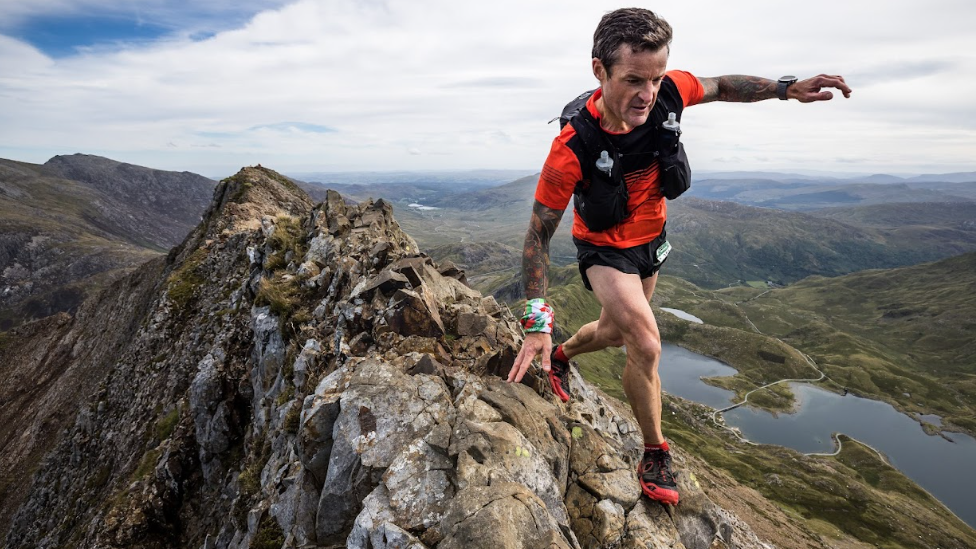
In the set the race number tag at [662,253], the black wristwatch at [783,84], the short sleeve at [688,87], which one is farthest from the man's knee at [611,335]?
the black wristwatch at [783,84]

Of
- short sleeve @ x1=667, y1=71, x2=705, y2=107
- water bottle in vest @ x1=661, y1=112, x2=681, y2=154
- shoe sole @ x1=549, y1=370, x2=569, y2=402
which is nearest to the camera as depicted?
water bottle in vest @ x1=661, y1=112, x2=681, y2=154

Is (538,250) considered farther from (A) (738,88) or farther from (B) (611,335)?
(A) (738,88)

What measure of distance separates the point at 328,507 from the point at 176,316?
101 ft

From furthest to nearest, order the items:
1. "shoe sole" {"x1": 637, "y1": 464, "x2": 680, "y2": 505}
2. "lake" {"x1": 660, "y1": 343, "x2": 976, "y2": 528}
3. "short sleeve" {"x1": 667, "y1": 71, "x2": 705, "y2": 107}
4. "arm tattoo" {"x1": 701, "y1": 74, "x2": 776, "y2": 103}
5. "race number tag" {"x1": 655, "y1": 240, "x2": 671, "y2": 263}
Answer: "lake" {"x1": 660, "y1": 343, "x2": 976, "y2": 528}
"shoe sole" {"x1": 637, "y1": 464, "x2": 680, "y2": 505}
"race number tag" {"x1": 655, "y1": 240, "x2": 671, "y2": 263}
"arm tattoo" {"x1": 701, "y1": 74, "x2": 776, "y2": 103}
"short sleeve" {"x1": 667, "y1": 71, "x2": 705, "y2": 107}

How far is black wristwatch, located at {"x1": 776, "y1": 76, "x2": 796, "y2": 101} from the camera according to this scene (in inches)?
345

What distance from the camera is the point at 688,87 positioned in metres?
8.26

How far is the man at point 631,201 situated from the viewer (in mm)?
6645

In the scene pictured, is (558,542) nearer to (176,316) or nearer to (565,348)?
(565,348)

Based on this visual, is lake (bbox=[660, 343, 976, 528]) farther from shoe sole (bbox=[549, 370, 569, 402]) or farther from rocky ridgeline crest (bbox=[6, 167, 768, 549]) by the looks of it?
shoe sole (bbox=[549, 370, 569, 402])

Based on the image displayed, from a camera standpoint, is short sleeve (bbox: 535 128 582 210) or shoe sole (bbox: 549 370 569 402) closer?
short sleeve (bbox: 535 128 582 210)

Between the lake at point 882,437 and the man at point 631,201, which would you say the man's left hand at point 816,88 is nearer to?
the man at point 631,201

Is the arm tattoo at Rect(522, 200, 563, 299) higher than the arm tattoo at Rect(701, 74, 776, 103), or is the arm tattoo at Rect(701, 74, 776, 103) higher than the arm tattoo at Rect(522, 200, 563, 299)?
the arm tattoo at Rect(701, 74, 776, 103)

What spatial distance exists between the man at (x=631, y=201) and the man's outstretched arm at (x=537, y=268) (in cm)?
2

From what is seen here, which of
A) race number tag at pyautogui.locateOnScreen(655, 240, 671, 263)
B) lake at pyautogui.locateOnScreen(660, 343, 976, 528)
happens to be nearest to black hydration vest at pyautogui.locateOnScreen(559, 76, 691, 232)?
race number tag at pyautogui.locateOnScreen(655, 240, 671, 263)
